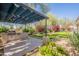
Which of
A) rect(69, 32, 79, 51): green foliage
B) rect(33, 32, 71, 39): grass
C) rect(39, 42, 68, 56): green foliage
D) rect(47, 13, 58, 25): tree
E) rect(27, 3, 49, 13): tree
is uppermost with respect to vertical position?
rect(27, 3, 49, 13): tree

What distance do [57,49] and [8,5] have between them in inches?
23.9

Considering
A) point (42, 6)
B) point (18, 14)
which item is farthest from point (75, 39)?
point (18, 14)

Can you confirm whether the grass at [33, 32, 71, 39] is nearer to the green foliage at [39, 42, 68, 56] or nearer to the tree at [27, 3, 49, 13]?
the green foliage at [39, 42, 68, 56]

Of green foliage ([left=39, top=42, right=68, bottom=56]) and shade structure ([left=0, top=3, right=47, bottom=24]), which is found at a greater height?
shade structure ([left=0, top=3, right=47, bottom=24])

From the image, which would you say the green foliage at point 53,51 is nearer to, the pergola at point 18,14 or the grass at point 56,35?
the grass at point 56,35

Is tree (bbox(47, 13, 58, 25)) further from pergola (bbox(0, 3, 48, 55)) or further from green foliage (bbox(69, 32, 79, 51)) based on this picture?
green foliage (bbox(69, 32, 79, 51))

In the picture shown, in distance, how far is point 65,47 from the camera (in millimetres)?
1872

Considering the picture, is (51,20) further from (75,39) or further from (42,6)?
(75,39)

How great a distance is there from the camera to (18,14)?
6.15 feet

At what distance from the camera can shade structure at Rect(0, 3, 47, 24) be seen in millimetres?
1854

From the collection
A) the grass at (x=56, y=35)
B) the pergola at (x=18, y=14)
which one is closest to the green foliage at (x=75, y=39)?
the grass at (x=56, y=35)

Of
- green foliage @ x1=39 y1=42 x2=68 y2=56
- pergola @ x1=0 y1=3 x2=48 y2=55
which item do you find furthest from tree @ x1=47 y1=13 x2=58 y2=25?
green foliage @ x1=39 y1=42 x2=68 y2=56

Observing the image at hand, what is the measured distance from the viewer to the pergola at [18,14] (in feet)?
6.08

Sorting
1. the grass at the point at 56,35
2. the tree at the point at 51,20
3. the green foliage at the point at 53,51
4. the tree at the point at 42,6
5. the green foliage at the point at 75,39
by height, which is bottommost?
the green foliage at the point at 53,51
